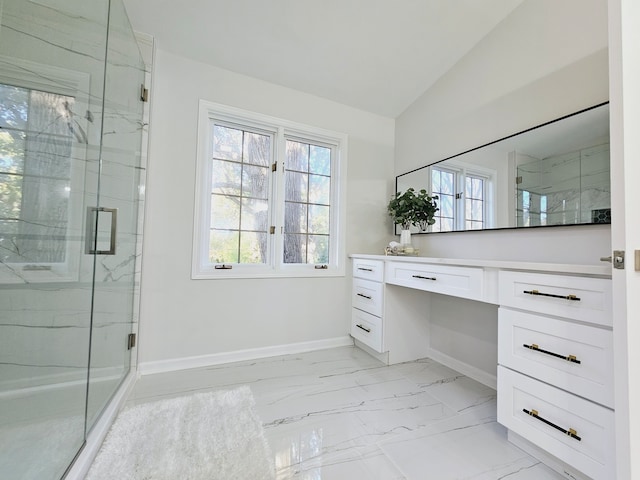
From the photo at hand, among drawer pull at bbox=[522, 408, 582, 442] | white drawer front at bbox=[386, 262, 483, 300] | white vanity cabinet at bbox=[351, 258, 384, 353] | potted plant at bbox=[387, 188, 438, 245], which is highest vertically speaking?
potted plant at bbox=[387, 188, 438, 245]

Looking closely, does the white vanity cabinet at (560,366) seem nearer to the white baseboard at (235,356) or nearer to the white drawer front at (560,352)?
the white drawer front at (560,352)

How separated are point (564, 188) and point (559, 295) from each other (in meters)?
0.78

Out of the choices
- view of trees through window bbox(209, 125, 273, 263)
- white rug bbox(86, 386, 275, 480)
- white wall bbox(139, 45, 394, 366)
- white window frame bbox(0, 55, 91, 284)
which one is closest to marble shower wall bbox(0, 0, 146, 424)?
white window frame bbox(0, 55, 91, 284)

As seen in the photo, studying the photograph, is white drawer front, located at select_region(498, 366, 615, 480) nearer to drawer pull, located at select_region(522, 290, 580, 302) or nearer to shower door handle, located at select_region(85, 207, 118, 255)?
drawer pull, located at select_region(522, 290, 580, 302)

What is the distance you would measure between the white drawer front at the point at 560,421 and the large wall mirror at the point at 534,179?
0.92 m

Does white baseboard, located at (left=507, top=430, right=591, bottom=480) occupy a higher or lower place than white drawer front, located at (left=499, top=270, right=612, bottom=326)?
lower

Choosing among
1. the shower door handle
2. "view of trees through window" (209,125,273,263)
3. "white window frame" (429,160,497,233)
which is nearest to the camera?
the shower door handle

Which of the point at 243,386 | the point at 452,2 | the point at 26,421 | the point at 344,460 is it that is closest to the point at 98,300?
the point at 26,421

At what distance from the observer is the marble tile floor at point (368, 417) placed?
1171mm

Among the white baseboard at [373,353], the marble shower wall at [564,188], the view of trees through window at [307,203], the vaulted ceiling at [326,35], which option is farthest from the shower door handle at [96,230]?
the marble shower wall at [564,188]

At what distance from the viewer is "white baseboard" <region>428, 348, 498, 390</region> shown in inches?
75.2

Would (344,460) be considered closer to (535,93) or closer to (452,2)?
(535,93)

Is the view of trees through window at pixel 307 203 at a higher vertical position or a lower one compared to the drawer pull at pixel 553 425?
higher

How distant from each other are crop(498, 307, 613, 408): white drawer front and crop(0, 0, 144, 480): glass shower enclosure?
78.2 inches
